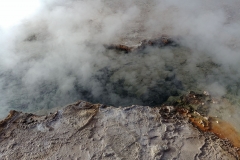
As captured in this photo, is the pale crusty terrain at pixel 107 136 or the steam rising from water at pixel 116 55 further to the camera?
the steam rising from water at pixel 116 55

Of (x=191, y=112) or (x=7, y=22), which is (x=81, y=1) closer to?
(x=7, y=22)

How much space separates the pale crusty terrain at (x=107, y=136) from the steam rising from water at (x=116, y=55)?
385 millimetres

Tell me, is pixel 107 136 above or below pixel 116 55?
above

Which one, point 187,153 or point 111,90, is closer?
point 187,153

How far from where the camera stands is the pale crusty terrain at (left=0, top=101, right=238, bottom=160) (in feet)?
9.42

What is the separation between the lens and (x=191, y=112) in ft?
11.5

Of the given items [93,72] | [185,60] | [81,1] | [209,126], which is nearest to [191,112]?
[209,126]

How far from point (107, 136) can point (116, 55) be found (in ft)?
5.74

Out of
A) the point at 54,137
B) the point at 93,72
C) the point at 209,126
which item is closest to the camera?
the point at 54,137

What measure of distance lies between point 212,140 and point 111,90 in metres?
1.51

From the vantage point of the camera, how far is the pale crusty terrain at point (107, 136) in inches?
113

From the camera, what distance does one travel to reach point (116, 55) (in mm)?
4430

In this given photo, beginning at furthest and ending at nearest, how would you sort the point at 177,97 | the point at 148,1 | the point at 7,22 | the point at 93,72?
the point at 148,1
the point at 7,22
the point at 93,72
the point at 177,97

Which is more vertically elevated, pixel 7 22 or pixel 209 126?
pixel 7 22
